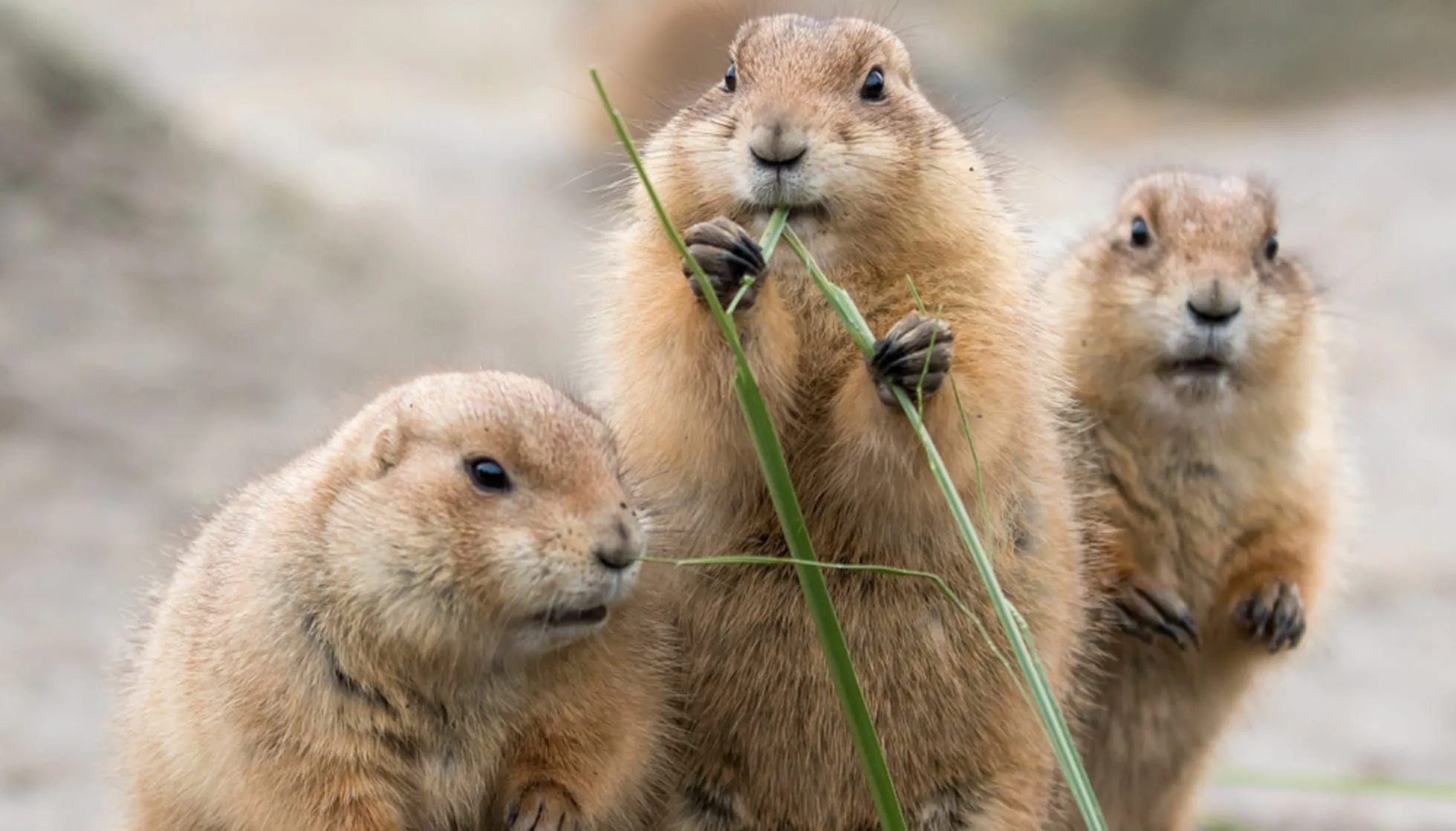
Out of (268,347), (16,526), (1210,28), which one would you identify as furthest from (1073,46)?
(16,526)

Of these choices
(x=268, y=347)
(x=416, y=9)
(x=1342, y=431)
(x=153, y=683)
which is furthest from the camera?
(x=416, y=9)

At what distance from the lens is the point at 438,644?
3.72 m

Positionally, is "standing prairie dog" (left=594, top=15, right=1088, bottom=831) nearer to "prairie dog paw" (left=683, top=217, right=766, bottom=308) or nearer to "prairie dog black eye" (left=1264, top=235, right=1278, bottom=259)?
"prairie dog paw" (left=683, top=217, right=766, bottom=308)

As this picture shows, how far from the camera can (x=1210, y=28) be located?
76.0 feet

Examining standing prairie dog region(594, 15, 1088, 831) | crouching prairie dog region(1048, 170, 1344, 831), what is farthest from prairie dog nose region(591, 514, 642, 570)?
crouching prairie dog region(1048, 170, 1344, 831)

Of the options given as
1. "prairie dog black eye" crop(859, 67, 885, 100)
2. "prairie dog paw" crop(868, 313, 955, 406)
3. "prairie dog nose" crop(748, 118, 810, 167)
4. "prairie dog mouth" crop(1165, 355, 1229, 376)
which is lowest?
"prairie dog mouth" crop(1165, 355, 1229, 376)

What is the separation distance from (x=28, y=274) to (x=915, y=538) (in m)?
7.49

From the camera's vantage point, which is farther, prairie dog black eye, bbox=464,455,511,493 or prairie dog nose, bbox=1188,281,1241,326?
prairie dog nose, bbox=1188,281,1241,326

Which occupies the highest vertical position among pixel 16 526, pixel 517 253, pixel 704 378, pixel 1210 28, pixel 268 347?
pixel 1210 28

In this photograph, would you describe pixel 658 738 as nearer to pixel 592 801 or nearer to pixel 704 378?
pixel 592 801

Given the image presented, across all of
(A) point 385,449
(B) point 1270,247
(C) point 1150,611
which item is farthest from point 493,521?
(B) point 1270,247

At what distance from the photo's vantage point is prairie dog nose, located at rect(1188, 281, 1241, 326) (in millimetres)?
4926

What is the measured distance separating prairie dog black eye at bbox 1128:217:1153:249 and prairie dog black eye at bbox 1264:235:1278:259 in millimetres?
351

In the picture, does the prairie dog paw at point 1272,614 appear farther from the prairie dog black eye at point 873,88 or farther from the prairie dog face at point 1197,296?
the prairie dog black eye at point 873,88
